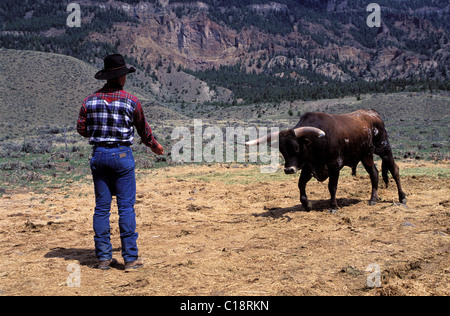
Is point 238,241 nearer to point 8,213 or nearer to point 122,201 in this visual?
point 122,201

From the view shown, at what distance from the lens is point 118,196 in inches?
189

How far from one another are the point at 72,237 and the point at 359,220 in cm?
505

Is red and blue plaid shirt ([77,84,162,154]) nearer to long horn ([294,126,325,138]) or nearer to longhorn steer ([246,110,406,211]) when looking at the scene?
longhorn steer ([246,110,406,211])

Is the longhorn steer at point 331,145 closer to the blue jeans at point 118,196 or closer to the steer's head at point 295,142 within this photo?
the steer's head at point 295,142

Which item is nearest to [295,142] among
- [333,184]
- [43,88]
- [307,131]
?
[307,131]

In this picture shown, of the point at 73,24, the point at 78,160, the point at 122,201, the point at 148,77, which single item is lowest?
the point at 78,160

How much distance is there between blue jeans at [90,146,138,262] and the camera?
185 inches

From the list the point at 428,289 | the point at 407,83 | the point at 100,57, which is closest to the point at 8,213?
the point at 428,289

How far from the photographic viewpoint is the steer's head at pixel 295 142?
7277 millimetres

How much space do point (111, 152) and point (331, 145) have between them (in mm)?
4582

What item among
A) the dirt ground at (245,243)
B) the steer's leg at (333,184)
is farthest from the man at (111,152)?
the steer's leg at (333,184)

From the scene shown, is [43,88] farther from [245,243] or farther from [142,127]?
[245,243]

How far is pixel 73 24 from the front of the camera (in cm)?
15038

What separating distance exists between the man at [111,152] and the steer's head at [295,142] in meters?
3.11
